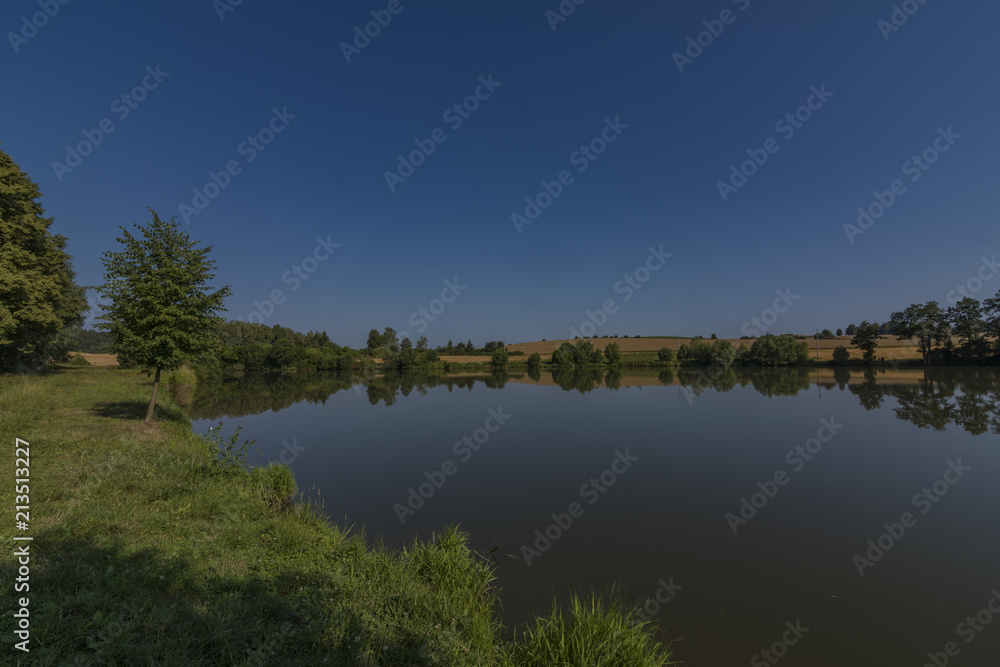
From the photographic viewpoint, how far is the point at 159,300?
13789mm

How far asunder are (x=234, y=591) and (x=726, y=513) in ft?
35.9

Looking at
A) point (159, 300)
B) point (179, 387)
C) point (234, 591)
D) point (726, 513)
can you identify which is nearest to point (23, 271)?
point (179, 387)

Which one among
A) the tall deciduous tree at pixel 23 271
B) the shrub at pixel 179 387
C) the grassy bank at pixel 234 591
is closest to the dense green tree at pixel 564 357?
the shrub at pixel 179 387

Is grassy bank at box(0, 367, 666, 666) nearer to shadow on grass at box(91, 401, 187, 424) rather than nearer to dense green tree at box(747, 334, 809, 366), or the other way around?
shadow on grass at box(91, 401, 187, 424)

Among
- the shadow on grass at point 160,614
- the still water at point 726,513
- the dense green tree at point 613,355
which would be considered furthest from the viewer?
the dense green tree at point 613,355

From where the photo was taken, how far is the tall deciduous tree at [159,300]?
Result: 1364cm

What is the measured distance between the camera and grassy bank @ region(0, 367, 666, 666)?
370cm

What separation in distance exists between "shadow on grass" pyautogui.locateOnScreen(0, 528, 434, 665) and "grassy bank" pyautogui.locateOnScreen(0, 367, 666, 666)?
17 mm

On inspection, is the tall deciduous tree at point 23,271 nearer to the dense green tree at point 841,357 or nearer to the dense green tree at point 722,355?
the dense green tree at point 722,355

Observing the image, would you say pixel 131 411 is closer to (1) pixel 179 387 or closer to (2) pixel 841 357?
(1) pixel 179 387

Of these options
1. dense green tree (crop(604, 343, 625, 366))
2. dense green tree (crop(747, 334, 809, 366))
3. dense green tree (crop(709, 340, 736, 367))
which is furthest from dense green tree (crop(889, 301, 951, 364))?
dense green tree (crop(604, 343, 625, 366))

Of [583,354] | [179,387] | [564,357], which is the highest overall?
[583,354]

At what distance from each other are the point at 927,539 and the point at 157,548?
15256 mm

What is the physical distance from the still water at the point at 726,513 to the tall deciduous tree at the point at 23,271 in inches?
456
